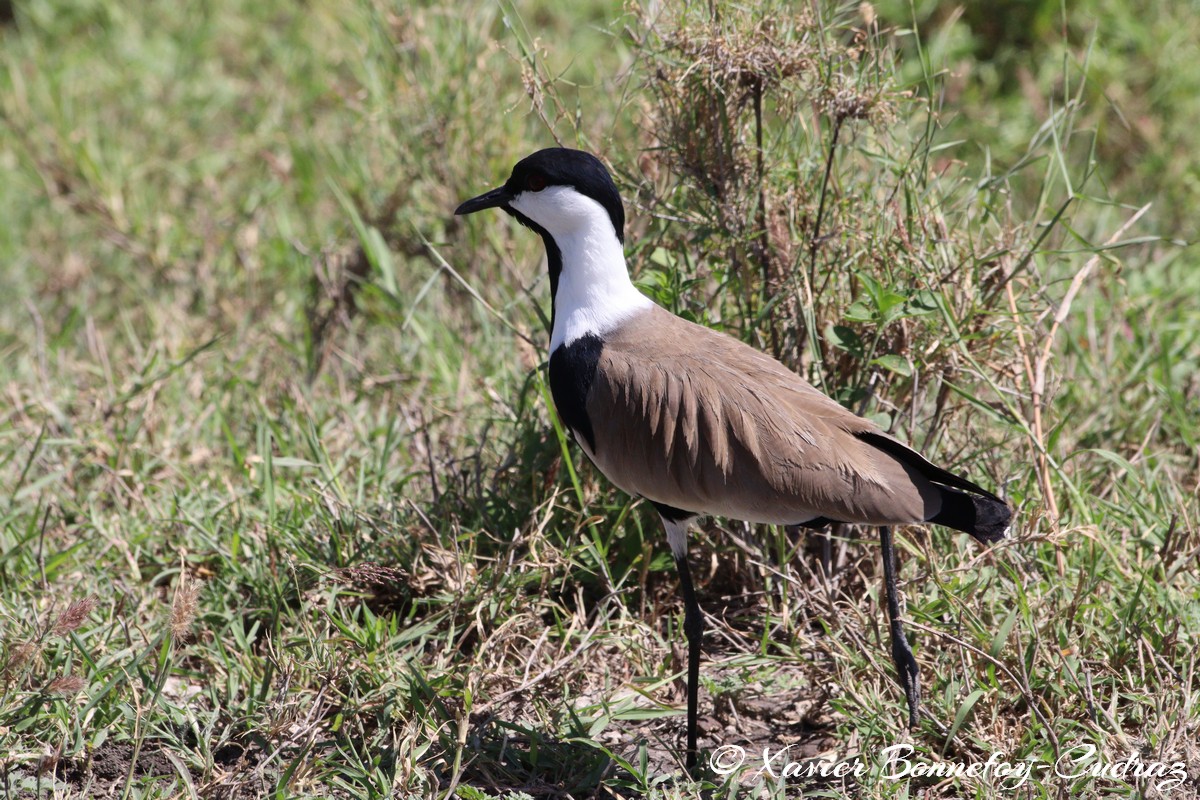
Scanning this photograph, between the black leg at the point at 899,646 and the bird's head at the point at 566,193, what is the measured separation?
1031 mm

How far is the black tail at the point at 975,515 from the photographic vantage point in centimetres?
274

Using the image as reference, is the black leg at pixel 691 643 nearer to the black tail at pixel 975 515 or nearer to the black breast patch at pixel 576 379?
the black breast patch at pixel 576 379

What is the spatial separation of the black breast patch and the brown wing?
0.06 feet

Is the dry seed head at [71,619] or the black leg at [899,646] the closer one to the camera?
the dry seed head at [71,619]

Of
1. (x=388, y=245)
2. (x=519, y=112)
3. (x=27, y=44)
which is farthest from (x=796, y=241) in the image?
(x=27, y=44)

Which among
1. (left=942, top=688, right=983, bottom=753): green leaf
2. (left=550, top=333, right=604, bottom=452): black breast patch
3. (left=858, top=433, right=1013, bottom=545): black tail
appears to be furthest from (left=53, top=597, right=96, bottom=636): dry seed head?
(left=942, top=688, right=983, bottom=753): green leaf

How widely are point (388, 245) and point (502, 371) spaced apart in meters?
0.99

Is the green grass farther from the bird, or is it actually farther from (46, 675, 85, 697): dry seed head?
the bird

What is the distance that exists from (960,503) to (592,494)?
108 cm

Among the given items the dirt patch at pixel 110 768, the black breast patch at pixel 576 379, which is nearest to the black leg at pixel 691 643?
the black breast patch at pixel 576 379

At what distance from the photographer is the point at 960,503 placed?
9.18 feet

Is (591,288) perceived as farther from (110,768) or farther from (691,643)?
(110,768)

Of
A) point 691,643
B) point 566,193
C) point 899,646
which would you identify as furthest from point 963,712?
point 566,193

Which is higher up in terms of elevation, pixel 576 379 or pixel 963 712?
pixel 576 379
